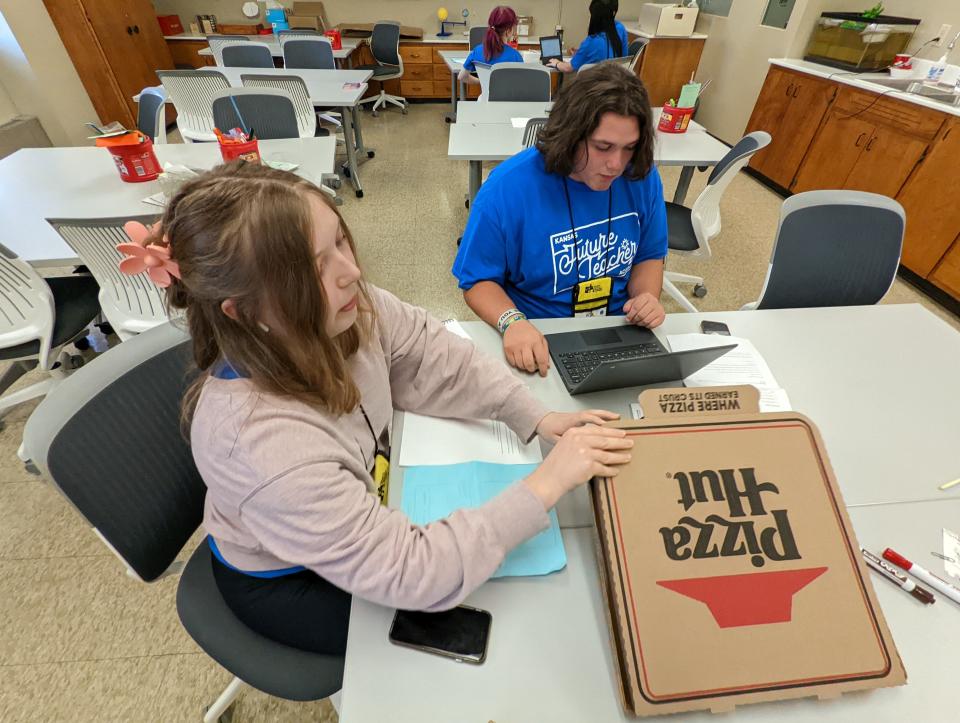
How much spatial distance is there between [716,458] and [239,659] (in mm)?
870

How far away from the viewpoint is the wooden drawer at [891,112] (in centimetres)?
268

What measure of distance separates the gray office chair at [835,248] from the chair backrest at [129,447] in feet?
5.45

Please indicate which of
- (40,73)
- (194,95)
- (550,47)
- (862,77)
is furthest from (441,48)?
(862,77)

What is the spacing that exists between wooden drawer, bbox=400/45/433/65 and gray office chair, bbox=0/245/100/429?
5151mm

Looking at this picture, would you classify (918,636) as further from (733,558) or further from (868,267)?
(868,267)

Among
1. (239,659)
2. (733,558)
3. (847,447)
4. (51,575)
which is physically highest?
(733,558)

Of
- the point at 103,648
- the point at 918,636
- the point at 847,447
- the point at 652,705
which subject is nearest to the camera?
the point at 652,705

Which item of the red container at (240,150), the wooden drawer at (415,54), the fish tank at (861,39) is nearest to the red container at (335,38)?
the wooden drawer at (415,54)

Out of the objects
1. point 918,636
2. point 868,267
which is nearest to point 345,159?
point 868,267

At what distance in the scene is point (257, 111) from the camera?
8.25 ft

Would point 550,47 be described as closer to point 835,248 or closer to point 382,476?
point 835,248

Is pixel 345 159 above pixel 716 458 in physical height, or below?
below

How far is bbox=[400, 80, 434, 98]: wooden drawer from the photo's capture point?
5816 millimetres

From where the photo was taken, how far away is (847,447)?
3.00ft
